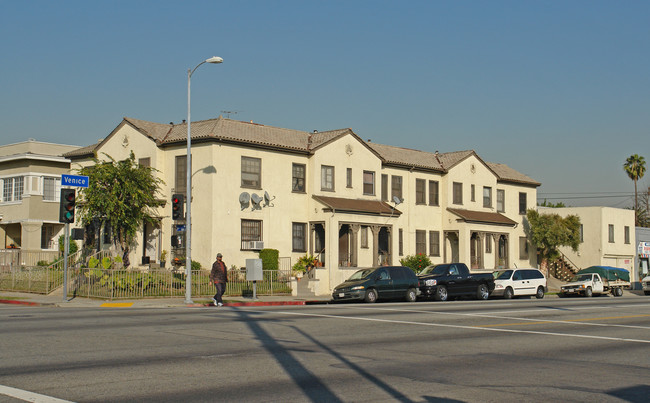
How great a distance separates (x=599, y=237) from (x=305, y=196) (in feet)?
101

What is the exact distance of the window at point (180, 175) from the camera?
3822cm

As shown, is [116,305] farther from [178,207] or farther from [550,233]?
[550,233]

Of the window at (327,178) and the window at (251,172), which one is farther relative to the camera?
the window at (327,178)

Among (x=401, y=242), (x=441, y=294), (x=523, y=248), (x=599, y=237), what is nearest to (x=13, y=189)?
(x=401, y=242)

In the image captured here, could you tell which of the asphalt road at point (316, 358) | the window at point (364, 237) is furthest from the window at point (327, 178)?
the asphalt road at point (316, 358)

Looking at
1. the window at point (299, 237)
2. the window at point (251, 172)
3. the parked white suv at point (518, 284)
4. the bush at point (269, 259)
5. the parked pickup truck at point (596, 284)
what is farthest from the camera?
the parked pickup truck at point (596, 284)

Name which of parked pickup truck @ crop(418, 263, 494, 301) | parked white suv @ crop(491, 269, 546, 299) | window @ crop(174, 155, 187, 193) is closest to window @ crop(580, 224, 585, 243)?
parked white suv @ crop(491, 269, 546, 299)

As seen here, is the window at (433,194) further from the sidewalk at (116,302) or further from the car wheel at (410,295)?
the sidewalk at (116,302)

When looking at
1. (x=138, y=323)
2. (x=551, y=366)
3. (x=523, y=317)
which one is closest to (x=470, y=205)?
(x=523, y=317)

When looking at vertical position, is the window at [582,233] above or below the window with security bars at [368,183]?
below

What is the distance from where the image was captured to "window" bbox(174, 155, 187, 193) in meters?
38.2

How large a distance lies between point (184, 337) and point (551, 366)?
7.55 meters

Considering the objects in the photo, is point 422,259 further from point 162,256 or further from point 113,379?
point 113,379

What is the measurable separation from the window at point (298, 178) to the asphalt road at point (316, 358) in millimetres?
19347
